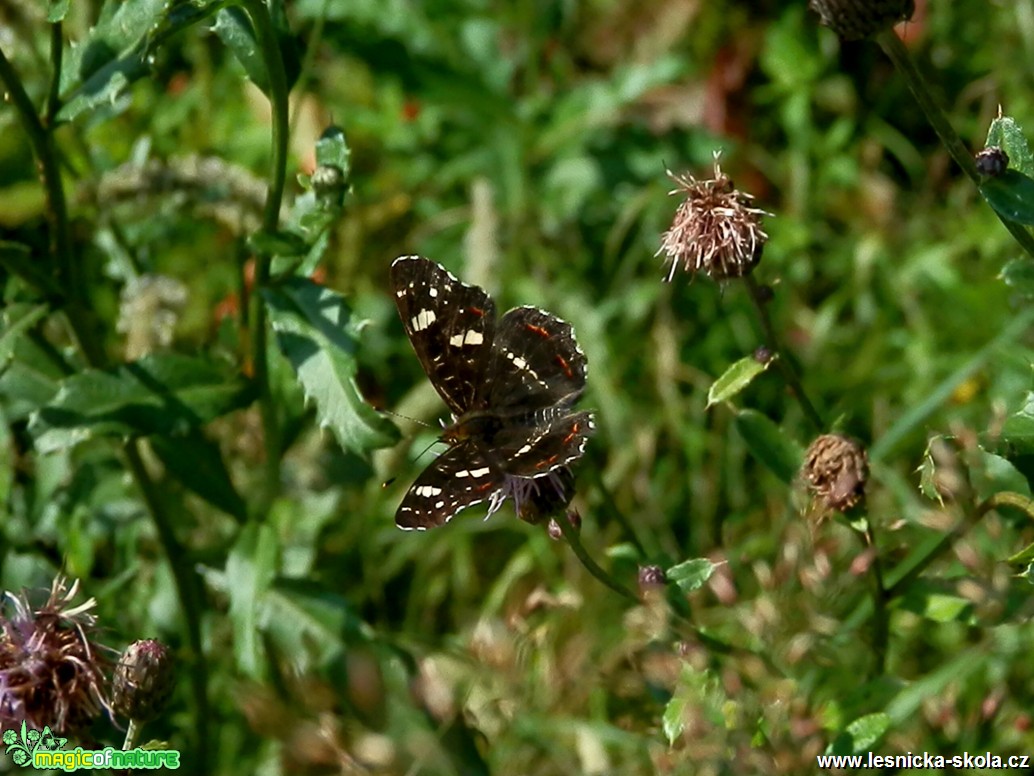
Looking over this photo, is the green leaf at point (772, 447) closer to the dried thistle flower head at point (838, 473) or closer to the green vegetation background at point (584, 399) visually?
the green vegetation background at point (584, 399)

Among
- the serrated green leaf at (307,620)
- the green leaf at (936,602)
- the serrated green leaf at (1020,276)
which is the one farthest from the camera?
the serrated green leaf at (307,620)

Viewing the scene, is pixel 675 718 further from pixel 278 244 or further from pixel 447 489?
pixel 278 244

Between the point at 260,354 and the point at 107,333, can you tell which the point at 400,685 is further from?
the point at 107,333

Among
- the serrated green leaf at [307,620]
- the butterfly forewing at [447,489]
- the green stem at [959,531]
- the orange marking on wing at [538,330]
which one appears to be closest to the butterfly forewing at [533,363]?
the orange marking on wing at [538,330]

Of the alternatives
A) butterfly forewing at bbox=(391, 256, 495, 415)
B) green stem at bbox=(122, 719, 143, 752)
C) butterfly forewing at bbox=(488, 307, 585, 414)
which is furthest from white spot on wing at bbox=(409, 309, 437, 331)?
green stem at bbox=(122, 719, 143, 752)

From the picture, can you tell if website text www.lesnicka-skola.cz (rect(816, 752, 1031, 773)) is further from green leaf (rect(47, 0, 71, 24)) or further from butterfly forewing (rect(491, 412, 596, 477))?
green leaf (rect(47, 0, 71, 24))

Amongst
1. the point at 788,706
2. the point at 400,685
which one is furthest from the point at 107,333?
the point at 788,706
